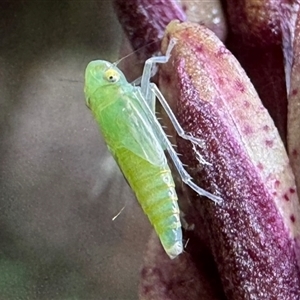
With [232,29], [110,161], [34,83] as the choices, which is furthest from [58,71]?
[232,29]

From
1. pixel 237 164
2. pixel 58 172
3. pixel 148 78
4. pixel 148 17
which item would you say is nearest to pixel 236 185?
pixel 237 164

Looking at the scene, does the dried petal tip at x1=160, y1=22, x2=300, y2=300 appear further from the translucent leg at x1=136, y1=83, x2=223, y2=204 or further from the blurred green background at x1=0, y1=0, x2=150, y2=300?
the blurred green background at x1=0, y1=0, x2=150, y2=300

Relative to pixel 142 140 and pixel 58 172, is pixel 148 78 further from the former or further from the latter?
pixel 58 172

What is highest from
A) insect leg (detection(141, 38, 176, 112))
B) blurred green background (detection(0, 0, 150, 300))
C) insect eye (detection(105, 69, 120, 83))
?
insect eye (detection(105, 69, 120, 83))

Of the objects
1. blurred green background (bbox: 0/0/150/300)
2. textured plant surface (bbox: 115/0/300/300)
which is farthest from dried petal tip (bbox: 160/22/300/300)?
blurred green background (bbox: 0/0/150/300)

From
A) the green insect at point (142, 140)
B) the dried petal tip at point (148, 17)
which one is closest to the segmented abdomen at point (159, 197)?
the green insect at point (142, 140)
